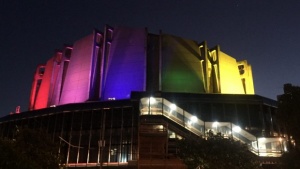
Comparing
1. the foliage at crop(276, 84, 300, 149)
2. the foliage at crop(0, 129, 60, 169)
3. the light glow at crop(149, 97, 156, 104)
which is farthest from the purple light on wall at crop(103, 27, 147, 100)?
the foliage at crop(276, 84, 300, 149)

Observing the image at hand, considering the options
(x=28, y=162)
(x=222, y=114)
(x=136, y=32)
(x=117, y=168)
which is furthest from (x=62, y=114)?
(x=28, y=162)

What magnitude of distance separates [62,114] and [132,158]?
14.8m

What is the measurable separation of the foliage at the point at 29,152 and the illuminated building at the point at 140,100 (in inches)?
498

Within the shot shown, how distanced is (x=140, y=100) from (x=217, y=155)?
15939 mm

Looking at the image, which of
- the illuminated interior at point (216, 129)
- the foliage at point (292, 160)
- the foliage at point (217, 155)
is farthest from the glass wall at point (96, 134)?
the foliage at point (292, 160)

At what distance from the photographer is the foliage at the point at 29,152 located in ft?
54.9

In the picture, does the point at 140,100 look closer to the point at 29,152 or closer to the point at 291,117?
the point at 29,152

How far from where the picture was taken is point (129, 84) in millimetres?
57156

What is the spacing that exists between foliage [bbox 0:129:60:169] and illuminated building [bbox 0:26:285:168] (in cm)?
1266

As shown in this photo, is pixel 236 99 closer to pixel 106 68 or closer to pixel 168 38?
pixel 168 38

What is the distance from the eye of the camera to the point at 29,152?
23.1m

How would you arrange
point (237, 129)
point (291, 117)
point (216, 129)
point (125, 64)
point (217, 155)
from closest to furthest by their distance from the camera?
point (291, 117), point (217, 155), point (237, 129), point (216, 129), point (125, 64)

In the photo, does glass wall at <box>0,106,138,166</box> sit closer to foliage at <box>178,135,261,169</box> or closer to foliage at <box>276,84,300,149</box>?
foliage at <box>178,135,261,169</box>

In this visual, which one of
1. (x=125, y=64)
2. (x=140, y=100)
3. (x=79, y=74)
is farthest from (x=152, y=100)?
(x=79, y=74)
